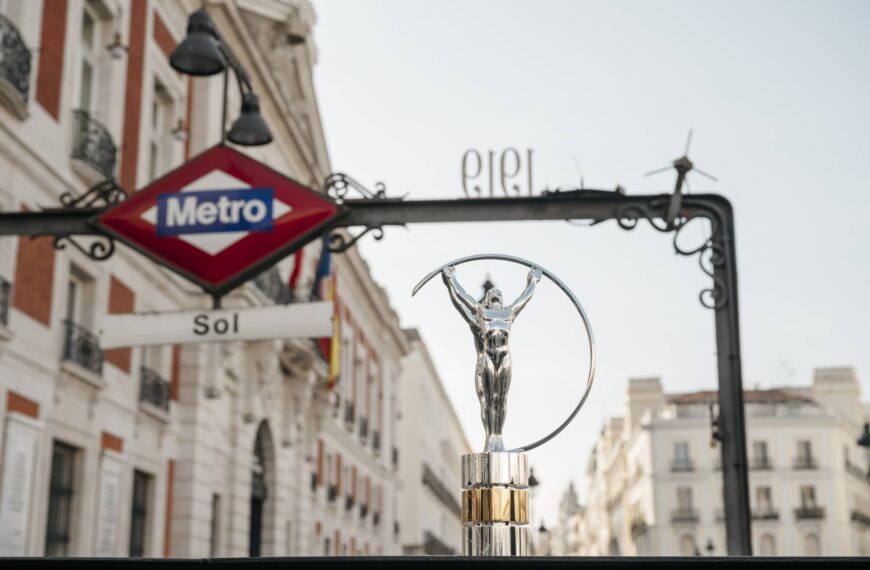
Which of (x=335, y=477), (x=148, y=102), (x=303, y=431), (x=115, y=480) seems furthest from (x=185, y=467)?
(x=335, y=477)

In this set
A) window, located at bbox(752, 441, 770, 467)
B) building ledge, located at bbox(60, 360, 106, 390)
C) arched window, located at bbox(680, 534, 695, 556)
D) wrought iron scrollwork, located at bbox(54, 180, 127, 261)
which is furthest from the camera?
window, located at bbox(752, 441, 770, 467)

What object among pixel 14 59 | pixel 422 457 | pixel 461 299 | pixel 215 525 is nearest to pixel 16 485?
pixel 14 59

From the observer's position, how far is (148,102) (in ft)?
66.6

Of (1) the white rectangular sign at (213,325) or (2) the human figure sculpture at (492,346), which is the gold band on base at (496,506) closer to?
(2) the human figure sculpture at (492,346)

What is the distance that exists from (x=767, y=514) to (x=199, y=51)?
7355cm

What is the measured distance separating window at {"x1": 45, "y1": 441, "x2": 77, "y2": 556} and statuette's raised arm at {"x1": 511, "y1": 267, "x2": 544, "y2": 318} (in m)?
14.4

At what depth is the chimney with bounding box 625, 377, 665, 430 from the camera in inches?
3610

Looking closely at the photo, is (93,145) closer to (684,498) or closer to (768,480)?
(684,498)

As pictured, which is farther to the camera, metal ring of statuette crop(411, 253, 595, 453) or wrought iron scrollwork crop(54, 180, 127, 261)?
wrought iron scrollwork crop(54, 180, 127, 261)

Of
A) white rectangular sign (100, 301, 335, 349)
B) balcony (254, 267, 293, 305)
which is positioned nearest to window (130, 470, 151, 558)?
balcony (254, 267, 293, 305)

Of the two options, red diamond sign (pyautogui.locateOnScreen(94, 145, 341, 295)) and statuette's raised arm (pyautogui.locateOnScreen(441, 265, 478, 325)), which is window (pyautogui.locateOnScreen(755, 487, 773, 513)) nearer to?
red diamond sign (pyautogui.locateOnScreen(94, 145, 341, 295))

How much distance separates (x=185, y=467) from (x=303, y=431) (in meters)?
11.6

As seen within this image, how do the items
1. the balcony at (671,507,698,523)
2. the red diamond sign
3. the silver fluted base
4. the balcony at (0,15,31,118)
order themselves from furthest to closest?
the balcony at (671,507,698,523)
the balcony at (0,15,31,118)
the red diamond sign
the silver fluted base

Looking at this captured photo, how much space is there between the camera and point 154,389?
2009cm
